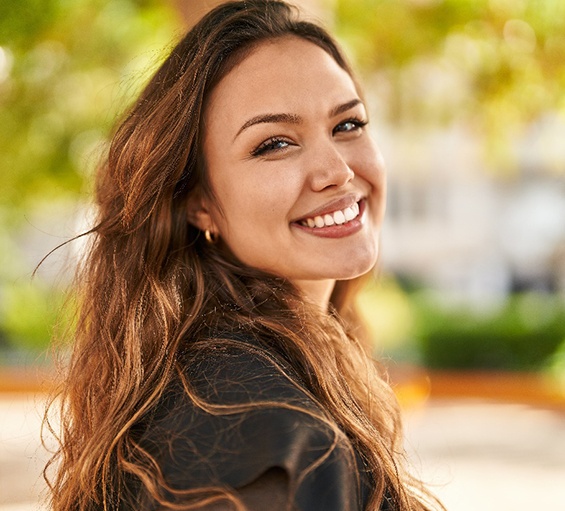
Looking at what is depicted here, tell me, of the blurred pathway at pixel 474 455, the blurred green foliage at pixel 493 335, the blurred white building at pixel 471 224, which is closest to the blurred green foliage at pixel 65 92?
the blurred pathway at pixel 474 455

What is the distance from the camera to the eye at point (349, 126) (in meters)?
2.36

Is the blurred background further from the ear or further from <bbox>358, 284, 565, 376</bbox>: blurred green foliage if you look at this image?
the ear

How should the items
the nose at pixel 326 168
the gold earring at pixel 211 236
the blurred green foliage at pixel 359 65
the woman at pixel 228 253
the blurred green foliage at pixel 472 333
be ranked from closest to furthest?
the woman at pixel 228 253, the nose at pixel 326 168, the gold earring at pixel 211 236, the blurred green foliage at pixel 359 65, the blurred green foliage at pixel 472 333

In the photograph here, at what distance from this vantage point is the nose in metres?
2.24

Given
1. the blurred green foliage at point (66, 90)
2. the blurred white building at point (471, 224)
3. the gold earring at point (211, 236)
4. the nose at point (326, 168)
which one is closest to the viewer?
the nose at point (326, 168)

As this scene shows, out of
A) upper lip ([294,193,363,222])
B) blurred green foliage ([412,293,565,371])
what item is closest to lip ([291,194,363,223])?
upper lip ([294,193,363,222])

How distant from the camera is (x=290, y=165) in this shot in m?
2.25

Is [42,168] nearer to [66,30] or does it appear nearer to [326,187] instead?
[66,30]

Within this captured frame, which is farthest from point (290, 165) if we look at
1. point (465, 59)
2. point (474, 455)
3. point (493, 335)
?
point (493, 335)

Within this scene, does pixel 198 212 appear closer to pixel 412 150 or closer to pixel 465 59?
pixel 465 59

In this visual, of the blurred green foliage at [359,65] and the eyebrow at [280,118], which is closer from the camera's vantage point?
the eyebrow at [280,118]

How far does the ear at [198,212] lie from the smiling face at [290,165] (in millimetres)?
46

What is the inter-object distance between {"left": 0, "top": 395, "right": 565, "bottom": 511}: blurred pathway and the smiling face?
413cm

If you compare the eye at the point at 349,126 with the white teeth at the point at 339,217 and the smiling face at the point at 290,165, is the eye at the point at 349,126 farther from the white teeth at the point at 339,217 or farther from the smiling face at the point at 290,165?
the white teeth at the point at 339,217
